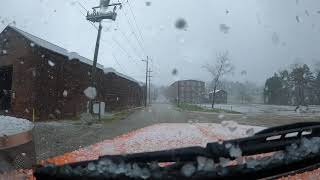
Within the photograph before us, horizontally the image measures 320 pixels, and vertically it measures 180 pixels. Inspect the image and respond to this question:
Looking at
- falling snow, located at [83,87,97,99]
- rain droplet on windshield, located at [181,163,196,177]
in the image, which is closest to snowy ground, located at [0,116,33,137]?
rain droplet on windshield, located at [181,163,196,177]

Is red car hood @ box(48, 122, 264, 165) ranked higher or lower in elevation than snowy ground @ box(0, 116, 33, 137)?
lower

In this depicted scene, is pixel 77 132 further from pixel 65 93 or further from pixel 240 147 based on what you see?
pixel 240 147

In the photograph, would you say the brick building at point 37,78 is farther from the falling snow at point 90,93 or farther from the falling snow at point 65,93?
the falling snow at point 90,93

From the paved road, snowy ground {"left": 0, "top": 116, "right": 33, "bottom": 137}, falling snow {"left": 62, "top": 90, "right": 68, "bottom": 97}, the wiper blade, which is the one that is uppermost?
falling snow {"left": 62, "top": 90, "right": 68, "bottom": 97}

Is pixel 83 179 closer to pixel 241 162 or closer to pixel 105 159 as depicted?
pixel 105 159

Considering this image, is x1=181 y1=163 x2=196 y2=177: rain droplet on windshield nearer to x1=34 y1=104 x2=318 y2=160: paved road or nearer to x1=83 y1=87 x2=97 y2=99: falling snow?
x1=34 y1=104 x2=318 y2=160: paved road

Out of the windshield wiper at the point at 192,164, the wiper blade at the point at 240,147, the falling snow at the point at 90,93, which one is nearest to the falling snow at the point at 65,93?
the falling snow at the point at 90,93

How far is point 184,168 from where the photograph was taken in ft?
6.28

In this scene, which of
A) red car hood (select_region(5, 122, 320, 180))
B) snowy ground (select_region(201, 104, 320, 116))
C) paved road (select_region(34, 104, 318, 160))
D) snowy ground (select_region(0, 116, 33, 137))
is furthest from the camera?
snowy ground (select_region(201, 104, 320, 116))

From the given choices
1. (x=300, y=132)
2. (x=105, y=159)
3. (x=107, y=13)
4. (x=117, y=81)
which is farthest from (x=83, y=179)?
(x=117, y=81)

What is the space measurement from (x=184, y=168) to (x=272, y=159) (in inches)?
17.2

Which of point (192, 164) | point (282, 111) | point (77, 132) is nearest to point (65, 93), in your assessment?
point (77, 132)

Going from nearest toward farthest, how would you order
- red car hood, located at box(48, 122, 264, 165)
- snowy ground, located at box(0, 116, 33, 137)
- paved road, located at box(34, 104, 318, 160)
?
snowy ground, located at box(0, 116, 33, 137)
red car hood, located at box(48, 122, 264, 165)
paved road, located at box(34, 104, 318, 160)

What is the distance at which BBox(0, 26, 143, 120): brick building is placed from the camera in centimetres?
2291
